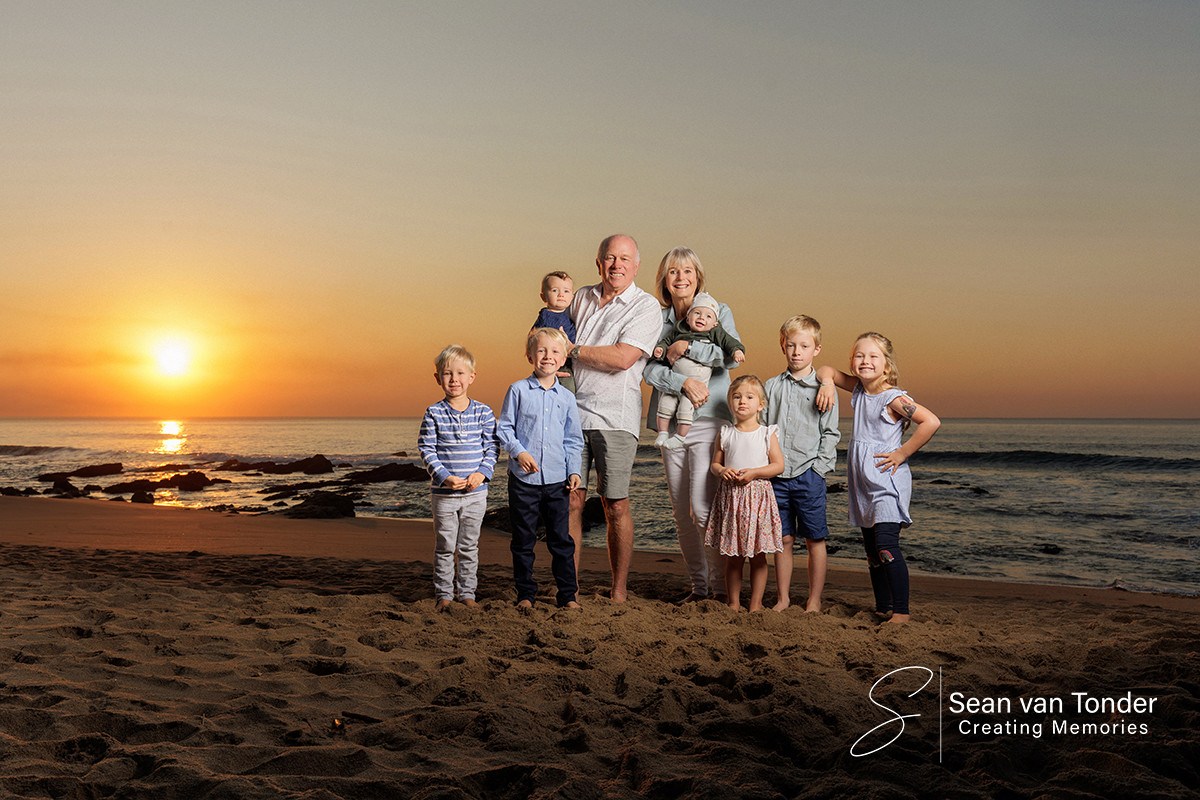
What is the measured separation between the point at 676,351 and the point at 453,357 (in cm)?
132

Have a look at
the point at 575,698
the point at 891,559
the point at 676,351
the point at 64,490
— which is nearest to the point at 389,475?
the point at 64,490

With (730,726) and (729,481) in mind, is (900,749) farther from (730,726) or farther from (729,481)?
(729,481)

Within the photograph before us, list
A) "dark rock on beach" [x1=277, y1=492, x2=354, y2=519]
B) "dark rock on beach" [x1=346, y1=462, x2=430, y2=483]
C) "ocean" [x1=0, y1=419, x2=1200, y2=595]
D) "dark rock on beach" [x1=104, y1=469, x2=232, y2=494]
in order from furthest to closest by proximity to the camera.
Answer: "dark rock on beach" [x1=346, y1=462, x2=430, y2=483]
"dark rock on beach" [x1=104, y1=469, x2=232, y2=494]
"dark rock on beach" [x1=277, y1=492, x2=354, y2=519]
"ocean" [x1=0, y1=419, x2=1200, y2=595]

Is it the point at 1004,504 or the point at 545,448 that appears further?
the point at 1004,504

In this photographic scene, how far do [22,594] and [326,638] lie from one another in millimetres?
2584

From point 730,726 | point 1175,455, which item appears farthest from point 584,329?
point 1175,455

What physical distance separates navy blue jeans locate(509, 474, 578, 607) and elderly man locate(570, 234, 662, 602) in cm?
17

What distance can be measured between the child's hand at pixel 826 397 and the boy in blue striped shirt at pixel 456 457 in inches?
75.9

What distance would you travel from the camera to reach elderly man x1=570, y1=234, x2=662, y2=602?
4348 mm

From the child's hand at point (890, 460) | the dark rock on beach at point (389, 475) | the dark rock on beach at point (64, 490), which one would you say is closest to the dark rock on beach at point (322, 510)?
Answer: the dark rock on beach at point (389, 475)

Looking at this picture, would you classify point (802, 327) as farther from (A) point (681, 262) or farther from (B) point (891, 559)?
(B) point (891, 559)

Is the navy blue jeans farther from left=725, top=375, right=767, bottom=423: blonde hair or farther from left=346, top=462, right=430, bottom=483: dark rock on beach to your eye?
left=346, top=462, right=430, bottom=483: dark rock on beach

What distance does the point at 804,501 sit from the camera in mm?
4410

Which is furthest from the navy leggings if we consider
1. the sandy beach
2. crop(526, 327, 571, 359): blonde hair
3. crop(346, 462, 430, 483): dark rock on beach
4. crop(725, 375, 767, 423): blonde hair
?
crop(346, 462, 430, 483): dark rock on beach
